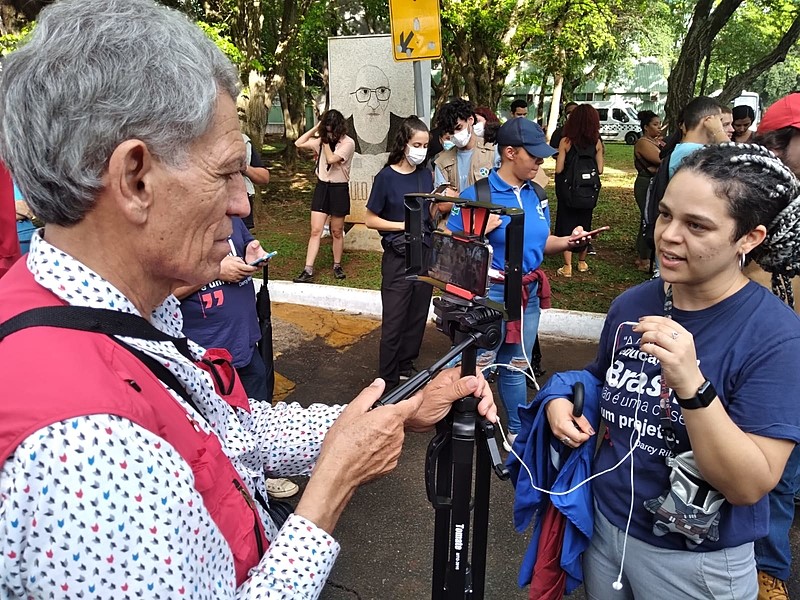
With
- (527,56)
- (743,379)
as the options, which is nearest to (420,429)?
(743,379)

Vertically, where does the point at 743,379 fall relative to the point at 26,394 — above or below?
below

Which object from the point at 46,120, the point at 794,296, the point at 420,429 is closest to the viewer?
the point at 46,120

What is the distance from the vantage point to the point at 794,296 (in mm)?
2469

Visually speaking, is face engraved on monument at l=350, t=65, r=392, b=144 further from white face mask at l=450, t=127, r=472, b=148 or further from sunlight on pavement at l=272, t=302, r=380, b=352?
sunlight on pavement at l=272, t=302, r=380, b=352

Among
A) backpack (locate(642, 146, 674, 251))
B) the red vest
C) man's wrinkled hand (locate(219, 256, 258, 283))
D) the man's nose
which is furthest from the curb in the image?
the red vest

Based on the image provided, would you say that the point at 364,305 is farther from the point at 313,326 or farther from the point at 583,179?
the point at 583,179

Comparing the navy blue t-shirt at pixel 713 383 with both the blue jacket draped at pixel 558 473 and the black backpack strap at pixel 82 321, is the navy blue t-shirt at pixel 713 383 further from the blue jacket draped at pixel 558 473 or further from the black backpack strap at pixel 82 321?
the black backpack strap at pixel 82 321

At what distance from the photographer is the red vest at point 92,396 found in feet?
2.70

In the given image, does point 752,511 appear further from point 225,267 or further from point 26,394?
point 225,267

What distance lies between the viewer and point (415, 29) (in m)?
5.61

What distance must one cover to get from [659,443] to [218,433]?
1135 mm

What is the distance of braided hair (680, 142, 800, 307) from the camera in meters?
1.60

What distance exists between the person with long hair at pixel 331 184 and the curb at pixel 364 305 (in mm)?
497

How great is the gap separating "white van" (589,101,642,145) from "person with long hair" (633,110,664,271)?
25406 mm
